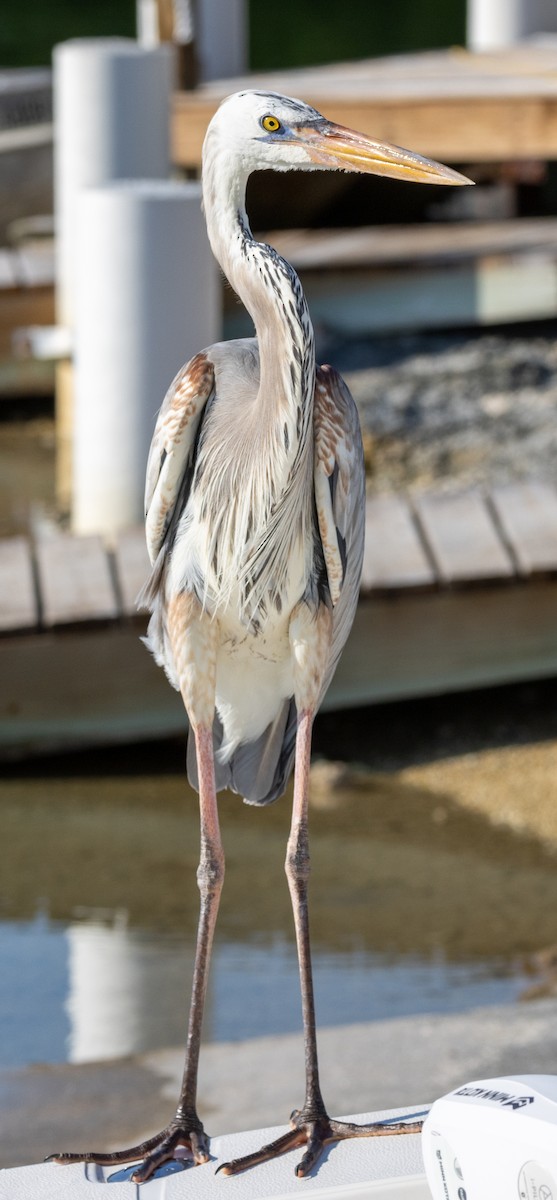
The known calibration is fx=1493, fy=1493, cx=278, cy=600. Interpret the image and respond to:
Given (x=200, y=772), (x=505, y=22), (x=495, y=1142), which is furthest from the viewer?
(x=505, y=22)

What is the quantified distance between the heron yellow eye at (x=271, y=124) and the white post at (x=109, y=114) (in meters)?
4.30

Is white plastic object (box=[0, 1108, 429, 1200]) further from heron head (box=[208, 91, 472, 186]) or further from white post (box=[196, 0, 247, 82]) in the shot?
white post (box=[196, 0, 247, 82])

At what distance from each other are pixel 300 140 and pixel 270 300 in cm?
23

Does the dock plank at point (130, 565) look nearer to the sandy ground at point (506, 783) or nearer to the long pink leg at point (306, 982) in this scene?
the sandy ground at point (506, 783)

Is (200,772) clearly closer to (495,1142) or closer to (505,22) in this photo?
(495,1142)

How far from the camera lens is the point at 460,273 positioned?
6.74 meters

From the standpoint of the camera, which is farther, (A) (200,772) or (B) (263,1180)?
(A) (200,772)

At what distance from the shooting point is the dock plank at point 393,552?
4.28 metres

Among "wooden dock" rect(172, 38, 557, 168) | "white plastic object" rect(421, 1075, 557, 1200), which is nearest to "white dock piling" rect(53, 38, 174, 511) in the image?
"wooden dock" rect(172, 38, 557, 168)

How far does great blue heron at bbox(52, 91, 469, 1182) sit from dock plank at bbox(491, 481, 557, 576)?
6.06 ft

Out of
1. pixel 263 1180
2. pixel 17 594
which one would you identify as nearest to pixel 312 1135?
pixel 263 1180

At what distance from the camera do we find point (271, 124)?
2180mm

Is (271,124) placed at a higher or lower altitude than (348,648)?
higher

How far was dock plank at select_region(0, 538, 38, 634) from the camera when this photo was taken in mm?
4172
